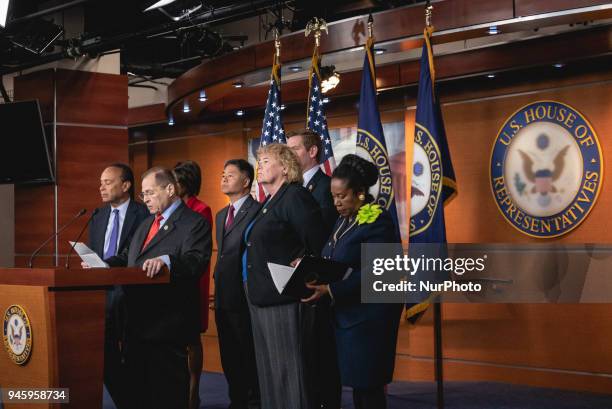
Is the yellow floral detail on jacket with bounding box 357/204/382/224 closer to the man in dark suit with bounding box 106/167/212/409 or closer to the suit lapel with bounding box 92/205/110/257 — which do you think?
the man in dark suit with bounding box 106/167/212/409

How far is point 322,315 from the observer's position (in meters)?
A: 3.99

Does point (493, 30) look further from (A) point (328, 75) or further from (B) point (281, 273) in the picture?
(B) point (281, 273)

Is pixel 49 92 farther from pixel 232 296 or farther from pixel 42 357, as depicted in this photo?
pixel 42 357

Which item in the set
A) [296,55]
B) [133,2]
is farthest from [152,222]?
[133,2]

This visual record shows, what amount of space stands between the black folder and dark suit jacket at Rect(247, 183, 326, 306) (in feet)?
1.14

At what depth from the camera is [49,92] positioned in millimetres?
7375

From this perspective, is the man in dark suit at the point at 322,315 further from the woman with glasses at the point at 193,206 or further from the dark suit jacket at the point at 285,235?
the woman with glasses at the point at 193,206

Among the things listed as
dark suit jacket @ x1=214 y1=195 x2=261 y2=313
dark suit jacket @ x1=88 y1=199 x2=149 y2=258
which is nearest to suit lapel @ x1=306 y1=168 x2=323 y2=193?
dark suit jacket @ x1=214 y1=195 x2=261 y2=313

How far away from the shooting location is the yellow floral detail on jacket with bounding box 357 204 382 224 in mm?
3684

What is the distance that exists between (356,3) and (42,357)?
3389mm

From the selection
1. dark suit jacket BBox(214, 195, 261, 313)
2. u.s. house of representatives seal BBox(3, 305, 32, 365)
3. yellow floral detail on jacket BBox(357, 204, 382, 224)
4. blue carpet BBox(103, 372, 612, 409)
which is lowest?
blue carpet BBox(103, 372, 612, 409)

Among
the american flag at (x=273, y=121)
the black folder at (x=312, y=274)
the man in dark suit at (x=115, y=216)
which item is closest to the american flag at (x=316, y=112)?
the american flag at (x=273, y=121)

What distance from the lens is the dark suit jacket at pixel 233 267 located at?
475 centimetres

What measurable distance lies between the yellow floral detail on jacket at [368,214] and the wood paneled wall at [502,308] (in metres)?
2.83
